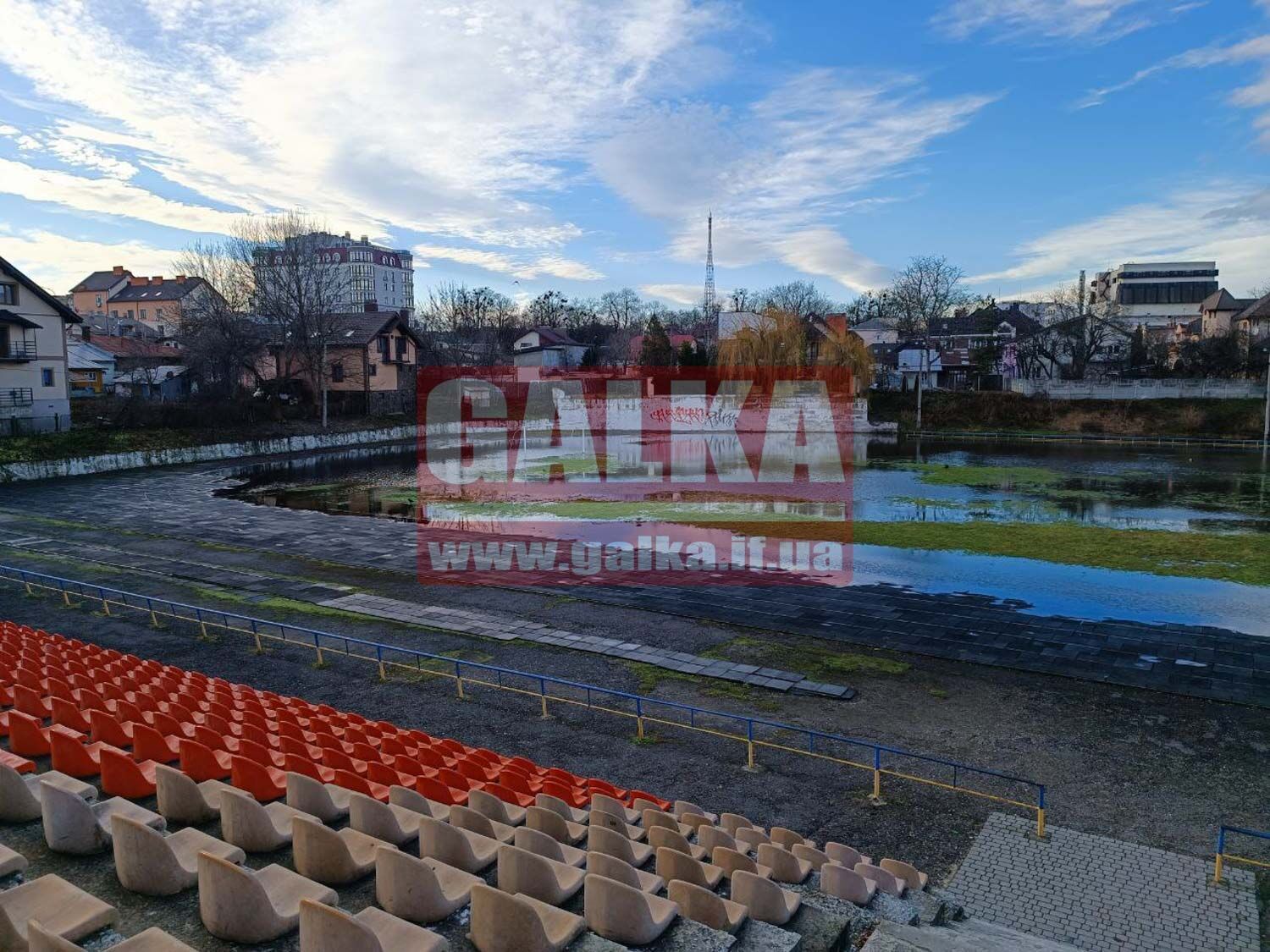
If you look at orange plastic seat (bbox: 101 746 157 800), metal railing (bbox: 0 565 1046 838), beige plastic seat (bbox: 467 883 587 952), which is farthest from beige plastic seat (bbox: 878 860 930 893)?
orange plastic seat (bbox: 101 746 157 800)

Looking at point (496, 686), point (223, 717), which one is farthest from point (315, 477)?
point (223, 717)

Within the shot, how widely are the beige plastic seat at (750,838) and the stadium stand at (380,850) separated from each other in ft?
0.06

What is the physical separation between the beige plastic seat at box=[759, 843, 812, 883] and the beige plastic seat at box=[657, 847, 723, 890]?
2.44 feet

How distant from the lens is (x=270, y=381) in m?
61.1

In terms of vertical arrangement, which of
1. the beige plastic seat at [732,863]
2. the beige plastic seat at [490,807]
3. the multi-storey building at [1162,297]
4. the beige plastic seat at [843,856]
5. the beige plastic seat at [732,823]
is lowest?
the beige plastic seat at [732,823]

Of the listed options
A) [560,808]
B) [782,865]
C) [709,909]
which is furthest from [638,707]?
[709,909]

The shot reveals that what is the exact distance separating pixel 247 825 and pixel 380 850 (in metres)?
1.41

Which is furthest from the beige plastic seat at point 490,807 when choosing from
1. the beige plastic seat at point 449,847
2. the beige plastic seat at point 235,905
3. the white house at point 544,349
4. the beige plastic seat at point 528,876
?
the white house at point 544,349

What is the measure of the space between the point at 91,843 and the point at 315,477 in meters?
41.1

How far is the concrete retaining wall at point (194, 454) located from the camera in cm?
4072

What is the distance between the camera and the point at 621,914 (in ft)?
15.4

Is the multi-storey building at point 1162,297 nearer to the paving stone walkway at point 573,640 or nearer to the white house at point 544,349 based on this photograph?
the white house at point 544,349

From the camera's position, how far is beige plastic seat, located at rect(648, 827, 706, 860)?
6707mm

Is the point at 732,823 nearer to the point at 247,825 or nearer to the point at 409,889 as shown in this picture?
the point at 409,889
